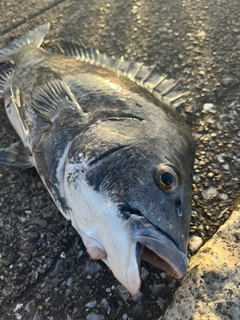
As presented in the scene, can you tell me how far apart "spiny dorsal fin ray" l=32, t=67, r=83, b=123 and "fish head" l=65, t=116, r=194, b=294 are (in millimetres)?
358

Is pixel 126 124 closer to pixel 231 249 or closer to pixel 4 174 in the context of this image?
pixel 231 249

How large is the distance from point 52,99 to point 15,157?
0.66m

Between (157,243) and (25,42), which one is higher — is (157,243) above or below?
below

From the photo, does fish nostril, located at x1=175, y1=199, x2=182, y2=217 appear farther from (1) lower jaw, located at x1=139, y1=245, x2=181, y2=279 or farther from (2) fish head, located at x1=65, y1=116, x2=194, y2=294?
(1) lower jaw, located at x1=139, y1=245, x2=181, y2=279

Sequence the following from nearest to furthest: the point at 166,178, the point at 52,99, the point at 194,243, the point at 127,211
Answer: the point at 127,211 → the point at 166,178 → the point at 194,243 → the point at 52,99

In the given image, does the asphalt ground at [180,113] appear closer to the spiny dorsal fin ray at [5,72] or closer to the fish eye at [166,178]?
the spiny dorsal fin ray at [5,72]

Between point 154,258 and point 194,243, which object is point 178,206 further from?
point 194,243

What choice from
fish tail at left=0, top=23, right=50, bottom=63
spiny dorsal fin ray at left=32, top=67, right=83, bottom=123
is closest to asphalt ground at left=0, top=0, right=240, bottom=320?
fish tail at left=0, top=23, right=50, bottom=63

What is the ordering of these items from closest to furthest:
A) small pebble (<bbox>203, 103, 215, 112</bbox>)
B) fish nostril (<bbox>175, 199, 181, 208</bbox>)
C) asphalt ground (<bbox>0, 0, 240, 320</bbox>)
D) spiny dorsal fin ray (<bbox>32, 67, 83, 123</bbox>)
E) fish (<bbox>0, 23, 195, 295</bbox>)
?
fish (<bbox>0, 23, 195, 295</bbox>) → fish nostril (<bbox>175, 199, 181, 208</bbox>) → asphalt ground (<bbox>0, 0, 240, 320</bbox>) → spiny dorsal fin ray (<bbox>32, 67, 83, 123</bbox>) → small pebble (<bbox>203, 103, 215, 112</bbox>)

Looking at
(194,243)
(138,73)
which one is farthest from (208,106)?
(194,243)

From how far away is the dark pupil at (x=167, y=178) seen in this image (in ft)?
6.60

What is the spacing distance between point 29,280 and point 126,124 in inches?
49.9

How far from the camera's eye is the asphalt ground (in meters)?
2.40

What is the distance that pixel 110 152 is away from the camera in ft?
7.23
